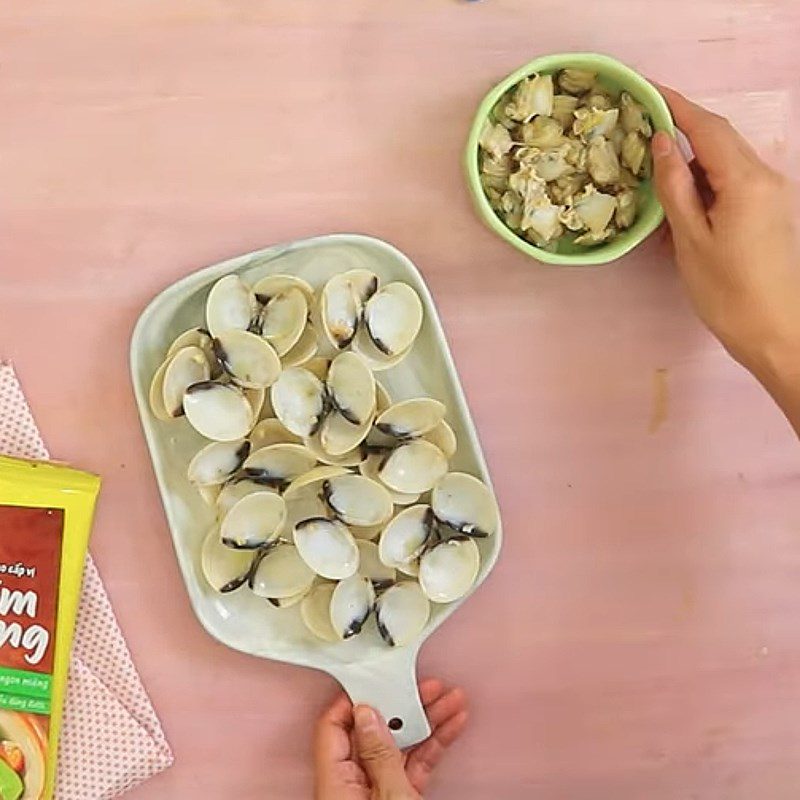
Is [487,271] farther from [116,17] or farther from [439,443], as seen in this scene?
[116,17]

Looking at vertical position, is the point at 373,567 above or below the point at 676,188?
below

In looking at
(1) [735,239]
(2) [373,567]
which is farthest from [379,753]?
(1) [735,239]

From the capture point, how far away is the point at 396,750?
2.40 ft

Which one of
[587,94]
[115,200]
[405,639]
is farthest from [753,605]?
[115,200]

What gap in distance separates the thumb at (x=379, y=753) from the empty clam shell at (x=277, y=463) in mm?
141

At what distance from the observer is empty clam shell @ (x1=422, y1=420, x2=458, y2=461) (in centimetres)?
72

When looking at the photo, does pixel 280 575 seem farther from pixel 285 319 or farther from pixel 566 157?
pixel 566 157

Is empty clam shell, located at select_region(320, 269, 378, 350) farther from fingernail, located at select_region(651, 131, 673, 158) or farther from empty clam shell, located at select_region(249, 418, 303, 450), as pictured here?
fingernail, located at select_region(651, 131, 673, 158)

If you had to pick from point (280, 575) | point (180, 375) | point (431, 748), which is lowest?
point (431, 748)

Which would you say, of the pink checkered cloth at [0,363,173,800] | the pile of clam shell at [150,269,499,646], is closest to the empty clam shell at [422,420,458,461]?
the pile of clam shell at [150,269,499,646]

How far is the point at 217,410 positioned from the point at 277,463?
0.15 ft

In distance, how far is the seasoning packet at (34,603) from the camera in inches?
28.3

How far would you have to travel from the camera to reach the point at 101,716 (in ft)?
2.42

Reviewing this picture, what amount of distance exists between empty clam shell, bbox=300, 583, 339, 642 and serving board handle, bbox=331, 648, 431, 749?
0.02m
